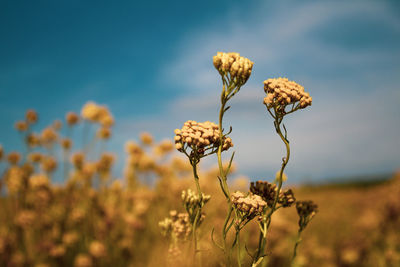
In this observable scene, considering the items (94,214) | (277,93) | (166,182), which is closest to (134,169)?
(166,182)

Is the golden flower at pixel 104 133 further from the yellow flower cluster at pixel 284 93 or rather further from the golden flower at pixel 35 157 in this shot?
the yellow flower cluster at pixel 284 93

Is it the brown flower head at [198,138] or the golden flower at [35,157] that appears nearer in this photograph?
the brown flower head at [198,138]

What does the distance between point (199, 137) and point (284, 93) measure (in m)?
0.48

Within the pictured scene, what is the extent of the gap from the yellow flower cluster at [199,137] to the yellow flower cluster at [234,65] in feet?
0.91

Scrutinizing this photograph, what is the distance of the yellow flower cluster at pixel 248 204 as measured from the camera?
1.40 meters

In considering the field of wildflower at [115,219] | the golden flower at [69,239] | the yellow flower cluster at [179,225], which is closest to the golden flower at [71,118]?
the field of wildflower at [115,219]

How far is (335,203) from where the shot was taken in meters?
12.3

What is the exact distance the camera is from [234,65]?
4.71 ft

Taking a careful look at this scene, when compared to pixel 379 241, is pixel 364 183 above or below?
above

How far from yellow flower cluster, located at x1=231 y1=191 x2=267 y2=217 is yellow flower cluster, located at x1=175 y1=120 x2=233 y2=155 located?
27cm

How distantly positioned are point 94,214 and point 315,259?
4348 mm

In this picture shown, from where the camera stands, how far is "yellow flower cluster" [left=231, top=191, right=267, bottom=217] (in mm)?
1397

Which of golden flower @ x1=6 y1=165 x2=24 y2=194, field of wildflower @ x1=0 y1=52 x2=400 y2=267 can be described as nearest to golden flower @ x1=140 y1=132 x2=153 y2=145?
field of wildflower @ x1=0 y1=52 x2=400 y2=267

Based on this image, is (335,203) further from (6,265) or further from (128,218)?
(6,265)
